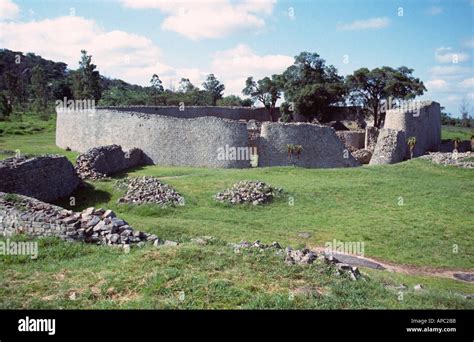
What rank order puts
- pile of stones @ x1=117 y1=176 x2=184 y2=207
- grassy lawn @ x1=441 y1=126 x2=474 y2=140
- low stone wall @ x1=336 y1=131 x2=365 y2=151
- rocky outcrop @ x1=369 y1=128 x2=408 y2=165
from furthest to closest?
grassy lawn @ x1=441 y1=126 x2=474 y2=140, low stone wall @ x1=336 y1=131 x2=365 y2=151, rocky outcrop @ x1=369 y1=128 x2=408 y2=165, pile of stones @ x1=117 y1=176 x2=184 y2=207

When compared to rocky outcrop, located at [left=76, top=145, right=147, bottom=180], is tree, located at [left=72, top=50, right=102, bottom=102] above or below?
above

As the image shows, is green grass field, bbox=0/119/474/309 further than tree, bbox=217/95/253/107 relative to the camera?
No

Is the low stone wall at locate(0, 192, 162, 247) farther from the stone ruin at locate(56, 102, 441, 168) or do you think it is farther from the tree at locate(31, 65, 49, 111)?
the tree at locate(31, 65, 49, 111)

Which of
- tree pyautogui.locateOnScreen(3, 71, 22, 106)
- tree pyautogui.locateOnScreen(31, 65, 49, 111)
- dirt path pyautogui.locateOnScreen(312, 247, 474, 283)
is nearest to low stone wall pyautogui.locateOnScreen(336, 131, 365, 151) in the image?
dirt path pyautogui.locateOnScreen(312, 247, 474, 283)

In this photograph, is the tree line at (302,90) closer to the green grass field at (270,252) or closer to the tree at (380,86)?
the tree at (380,86)

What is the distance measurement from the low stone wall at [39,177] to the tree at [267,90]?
37.0 metres

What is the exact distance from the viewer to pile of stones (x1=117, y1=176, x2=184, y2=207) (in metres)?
17.9

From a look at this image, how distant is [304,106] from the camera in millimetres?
49562

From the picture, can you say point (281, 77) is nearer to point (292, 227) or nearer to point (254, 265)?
point (292, 227)

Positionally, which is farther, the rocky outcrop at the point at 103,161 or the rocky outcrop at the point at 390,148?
the rocky outcrop at the point at 390,148

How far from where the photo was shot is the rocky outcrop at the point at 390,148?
3212 cm

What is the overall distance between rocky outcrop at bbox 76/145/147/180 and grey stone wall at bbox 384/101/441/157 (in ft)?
67.3

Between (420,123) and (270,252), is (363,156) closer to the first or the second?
(420,123)

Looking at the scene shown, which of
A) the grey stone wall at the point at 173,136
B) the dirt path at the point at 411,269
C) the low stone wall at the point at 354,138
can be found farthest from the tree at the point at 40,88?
the dirt path at the point at 411,269
